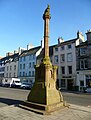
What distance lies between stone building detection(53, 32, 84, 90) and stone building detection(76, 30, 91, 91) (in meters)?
1.45

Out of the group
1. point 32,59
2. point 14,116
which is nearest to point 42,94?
point 14,116

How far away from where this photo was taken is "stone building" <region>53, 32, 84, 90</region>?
120 feet

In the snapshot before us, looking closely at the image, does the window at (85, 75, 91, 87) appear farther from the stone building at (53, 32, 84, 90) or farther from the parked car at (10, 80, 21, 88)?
the parked car at (10, 80, 21, 88)

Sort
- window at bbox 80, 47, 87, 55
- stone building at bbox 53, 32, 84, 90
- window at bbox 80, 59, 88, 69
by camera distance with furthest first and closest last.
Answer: stone building at bbox 53, 32, 84, 90 → window at bbox 80, 47, 87, 55 → window at bbox 80, 59, 88, 69

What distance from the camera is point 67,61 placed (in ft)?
124

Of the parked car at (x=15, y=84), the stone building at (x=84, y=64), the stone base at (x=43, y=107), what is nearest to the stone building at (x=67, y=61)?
the stone building at (x=84, y=64)

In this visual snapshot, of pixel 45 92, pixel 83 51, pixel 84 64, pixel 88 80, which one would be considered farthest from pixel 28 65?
pixel 45 92

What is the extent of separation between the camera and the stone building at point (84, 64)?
33344mm

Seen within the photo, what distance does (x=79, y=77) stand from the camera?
→ 1367 inches

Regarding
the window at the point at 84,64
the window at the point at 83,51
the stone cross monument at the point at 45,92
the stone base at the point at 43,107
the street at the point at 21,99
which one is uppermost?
the window at the point at 83,51

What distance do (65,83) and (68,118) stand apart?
97.5 ft

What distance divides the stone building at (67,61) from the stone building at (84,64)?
1.45 m

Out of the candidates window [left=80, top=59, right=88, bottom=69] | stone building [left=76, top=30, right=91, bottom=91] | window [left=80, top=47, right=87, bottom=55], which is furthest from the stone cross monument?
window [left=80, top=47, right=87, bottom=55]

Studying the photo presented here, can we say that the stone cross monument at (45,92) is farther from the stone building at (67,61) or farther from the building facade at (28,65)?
the building facade at (28,65)
